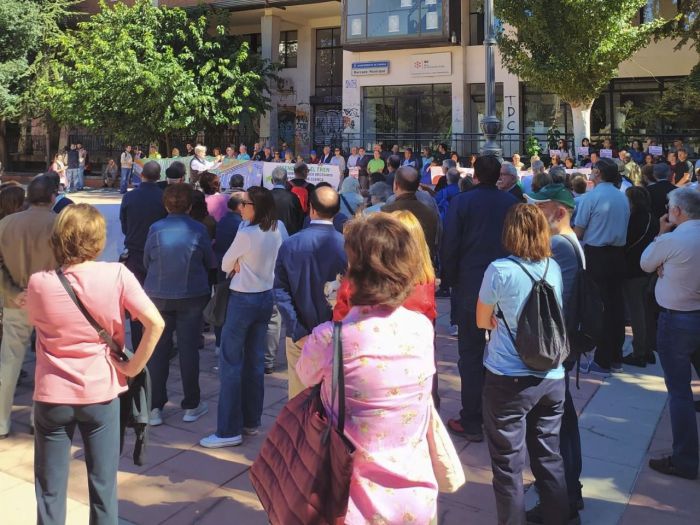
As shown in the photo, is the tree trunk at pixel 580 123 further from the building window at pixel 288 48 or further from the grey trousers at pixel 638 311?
the building window at pixel 288 48

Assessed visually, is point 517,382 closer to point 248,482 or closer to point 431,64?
point 248,482

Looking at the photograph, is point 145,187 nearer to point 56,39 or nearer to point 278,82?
point 278,82

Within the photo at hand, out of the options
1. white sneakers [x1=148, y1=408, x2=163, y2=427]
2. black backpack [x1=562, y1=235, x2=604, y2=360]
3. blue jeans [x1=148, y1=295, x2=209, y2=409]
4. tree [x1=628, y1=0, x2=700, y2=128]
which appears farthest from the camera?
tree [x1=628, y1=0, x2=700, y2=128]

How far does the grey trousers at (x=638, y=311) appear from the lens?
699 cm

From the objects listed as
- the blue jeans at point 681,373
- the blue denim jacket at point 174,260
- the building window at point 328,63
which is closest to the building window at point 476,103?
the building window at point 328,63

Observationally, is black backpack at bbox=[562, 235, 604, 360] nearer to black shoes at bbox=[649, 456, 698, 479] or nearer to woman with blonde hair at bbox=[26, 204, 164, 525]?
black shoes at bbox=[649, 456, 698, 479]

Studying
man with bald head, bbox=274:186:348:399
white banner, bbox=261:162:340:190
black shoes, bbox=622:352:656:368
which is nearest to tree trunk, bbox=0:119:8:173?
white banner, bbox=261:162:340:190

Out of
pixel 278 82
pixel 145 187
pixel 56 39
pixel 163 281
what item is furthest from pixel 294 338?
pixel 56 39

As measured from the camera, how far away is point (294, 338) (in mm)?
4082

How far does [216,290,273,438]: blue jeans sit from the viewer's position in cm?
474

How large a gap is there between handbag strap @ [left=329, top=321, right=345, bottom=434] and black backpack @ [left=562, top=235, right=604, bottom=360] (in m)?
1.77

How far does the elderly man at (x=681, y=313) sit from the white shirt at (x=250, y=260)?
2649mm

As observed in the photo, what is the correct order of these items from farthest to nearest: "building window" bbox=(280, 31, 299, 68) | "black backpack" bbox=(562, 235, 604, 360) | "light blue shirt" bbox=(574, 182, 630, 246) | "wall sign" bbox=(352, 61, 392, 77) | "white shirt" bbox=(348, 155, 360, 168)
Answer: "building window" bbox=(280, 31, 299, 68) → "wall sign" bbox=(352, 61, 392, 77) → "white shirt" bbox=(348, 155, 360, 168) → "light blue shirt" bbox=(574, 182, 630, 246) → "black backpack" bbox=(562, 235, 604, 360)

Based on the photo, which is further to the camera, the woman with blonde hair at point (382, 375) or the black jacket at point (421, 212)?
the black jacket at point (421, 212)
